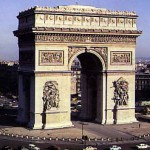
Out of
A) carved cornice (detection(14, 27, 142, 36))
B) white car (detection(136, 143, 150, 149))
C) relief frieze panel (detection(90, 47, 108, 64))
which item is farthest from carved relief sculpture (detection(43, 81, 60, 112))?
white car (detection(136, 143, 150, 149))

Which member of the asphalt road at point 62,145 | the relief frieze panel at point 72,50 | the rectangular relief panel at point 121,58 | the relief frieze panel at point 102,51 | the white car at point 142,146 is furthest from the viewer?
the rectangular relief panel at point 121,58

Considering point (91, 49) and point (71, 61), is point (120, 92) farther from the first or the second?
point (71, 61)

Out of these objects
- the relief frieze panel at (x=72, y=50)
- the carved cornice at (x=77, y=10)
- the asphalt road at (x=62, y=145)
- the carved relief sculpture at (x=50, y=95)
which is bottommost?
the asphalt road at (x=62, y=145)

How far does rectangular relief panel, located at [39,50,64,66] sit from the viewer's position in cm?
4428

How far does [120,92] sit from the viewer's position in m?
47.9

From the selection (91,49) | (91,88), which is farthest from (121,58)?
(91,88)

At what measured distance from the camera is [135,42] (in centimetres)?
4881

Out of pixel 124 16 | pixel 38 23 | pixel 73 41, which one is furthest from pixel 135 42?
pixel 38 23

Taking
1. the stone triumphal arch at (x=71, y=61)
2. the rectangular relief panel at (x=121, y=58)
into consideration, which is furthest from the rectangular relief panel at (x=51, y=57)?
the rectangular relief panel at (x=121, y=58)

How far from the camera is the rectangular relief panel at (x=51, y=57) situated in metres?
44.3

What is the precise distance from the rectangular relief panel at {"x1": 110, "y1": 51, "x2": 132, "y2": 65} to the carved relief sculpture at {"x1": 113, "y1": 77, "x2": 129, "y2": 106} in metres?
1.74

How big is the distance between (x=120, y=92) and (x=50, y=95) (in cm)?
767

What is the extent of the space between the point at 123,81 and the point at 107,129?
19.2 ft

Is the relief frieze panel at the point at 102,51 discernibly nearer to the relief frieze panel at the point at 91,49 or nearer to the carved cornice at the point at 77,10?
the relief frieze panel at the point at 91,49
